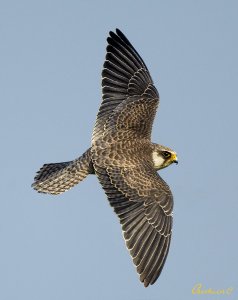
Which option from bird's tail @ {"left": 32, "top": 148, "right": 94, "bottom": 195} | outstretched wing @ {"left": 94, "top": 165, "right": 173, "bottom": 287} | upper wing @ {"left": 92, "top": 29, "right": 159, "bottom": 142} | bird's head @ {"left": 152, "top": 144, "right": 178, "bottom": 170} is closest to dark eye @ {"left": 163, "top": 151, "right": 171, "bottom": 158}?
bird's head @ {"left": 152, "top": 144, "right": 178, "bottom": 170}

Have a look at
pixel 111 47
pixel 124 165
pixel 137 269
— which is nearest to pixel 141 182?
pixel 124 165

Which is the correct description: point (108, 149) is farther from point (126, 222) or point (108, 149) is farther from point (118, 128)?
point (126, 222)

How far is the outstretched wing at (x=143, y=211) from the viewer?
1370cm

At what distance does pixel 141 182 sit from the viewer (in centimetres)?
1466

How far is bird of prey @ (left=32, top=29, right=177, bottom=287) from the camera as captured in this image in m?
14.0

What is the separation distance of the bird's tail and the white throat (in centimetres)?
126

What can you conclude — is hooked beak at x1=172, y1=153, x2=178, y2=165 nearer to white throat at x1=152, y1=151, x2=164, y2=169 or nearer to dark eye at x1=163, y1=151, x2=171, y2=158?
dark eye at x1=163, y1=151, x2=171, y2=158

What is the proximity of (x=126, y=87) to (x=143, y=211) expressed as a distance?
3.18m

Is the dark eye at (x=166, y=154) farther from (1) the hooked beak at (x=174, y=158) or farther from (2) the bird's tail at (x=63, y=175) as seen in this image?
(2) the bird's tail at (x=63, y=175)

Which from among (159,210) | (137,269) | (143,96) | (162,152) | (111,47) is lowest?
(137,269)

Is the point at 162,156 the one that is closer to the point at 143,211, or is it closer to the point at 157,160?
the point at 157,160

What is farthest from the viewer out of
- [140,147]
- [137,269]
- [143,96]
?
[143,96]

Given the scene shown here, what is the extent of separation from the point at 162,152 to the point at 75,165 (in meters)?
1.70

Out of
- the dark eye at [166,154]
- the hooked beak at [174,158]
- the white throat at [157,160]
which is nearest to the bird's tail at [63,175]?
the white throat at [157,160]
